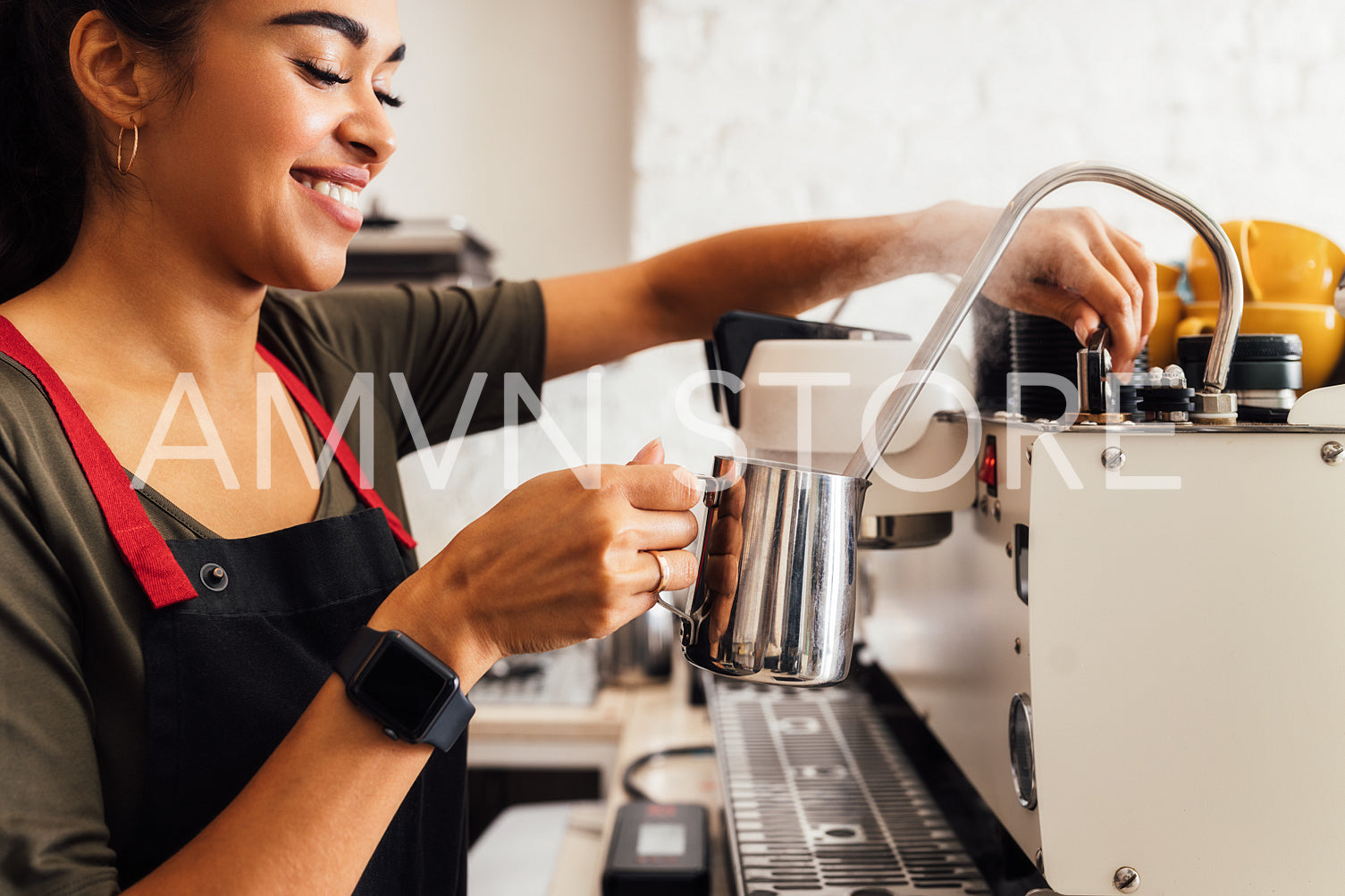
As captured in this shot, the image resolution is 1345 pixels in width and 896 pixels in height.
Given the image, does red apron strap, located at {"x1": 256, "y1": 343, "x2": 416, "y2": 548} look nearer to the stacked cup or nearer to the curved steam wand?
the curved steam wand

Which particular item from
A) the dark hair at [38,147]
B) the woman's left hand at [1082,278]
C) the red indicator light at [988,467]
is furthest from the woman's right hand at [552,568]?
the dark hair at [38,147]

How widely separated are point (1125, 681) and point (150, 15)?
2.67 feet

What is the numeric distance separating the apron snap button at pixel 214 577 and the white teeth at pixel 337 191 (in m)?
0.30

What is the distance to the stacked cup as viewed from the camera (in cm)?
71

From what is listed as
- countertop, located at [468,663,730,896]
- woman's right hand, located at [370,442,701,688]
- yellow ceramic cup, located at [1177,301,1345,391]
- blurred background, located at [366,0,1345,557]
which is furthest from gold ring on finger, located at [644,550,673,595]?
blurred background, located at [366,0,1345,557]

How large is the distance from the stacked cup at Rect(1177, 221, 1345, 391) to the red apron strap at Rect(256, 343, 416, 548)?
2.43 feet

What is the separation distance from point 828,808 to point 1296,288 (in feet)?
2.04

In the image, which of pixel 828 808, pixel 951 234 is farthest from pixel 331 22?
pixel 828 808

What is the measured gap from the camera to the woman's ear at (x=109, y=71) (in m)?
0.69

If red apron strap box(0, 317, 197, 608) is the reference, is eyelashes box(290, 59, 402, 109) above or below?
above

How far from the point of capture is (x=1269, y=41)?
6.79 feet

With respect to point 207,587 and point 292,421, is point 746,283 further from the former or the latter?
point 207,587

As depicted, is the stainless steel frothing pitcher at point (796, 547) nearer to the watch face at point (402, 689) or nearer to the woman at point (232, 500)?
the woman at point (232, 500)

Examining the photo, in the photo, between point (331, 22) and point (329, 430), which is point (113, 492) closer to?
point (329, 430)
